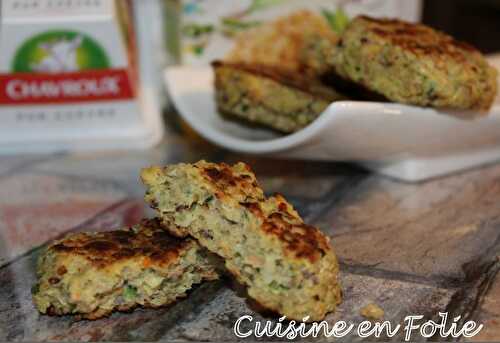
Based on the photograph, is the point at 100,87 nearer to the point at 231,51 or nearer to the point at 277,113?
the point at 231,51

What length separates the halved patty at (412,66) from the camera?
3.03ft

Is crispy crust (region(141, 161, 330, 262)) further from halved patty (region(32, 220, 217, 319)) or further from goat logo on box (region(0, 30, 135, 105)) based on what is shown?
goat logo on box (region(0, 30, 135, 105))

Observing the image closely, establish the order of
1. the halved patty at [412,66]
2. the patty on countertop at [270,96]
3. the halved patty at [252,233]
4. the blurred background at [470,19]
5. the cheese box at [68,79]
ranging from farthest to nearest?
the blurred background at [470,19]
the cheese box at [68,79]
the patty on countertop at [270,96]
the halved patty at [412,66]
the halved patty at [252,233]

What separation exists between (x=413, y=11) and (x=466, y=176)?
0.39 metres

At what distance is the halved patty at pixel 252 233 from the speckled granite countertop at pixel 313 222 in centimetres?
5

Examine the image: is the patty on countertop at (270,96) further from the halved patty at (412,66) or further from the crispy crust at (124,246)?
the crispy crust at (124,246)

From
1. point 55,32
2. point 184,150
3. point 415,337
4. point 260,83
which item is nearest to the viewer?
point 415,337

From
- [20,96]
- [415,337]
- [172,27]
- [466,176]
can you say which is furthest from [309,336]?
[172,27]

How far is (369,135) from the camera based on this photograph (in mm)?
987

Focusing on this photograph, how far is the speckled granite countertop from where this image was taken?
0.71m

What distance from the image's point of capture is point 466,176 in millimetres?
1160

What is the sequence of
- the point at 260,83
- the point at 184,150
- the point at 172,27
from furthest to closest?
the point at 172,27, the point at 184,150, the point at 260,83

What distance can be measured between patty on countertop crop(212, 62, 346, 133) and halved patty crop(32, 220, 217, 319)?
0.35m

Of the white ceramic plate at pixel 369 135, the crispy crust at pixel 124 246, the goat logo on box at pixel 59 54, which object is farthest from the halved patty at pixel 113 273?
the goat logo on box at pixel 59 54
